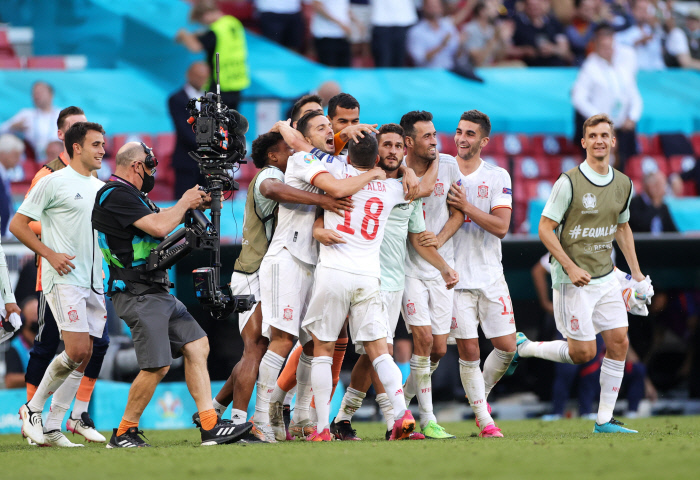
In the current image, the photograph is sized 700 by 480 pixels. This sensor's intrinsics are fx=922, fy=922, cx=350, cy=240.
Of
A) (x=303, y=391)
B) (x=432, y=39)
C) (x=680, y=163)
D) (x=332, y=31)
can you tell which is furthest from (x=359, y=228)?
(x=680, y=163)

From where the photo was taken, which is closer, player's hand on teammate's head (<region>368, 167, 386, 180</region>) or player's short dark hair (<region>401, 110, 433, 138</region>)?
player's hand on teammate's head (<region>368, 167, 386, 180</region>)

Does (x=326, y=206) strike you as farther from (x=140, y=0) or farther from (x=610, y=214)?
(x=140, y=0)

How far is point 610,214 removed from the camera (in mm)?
7316

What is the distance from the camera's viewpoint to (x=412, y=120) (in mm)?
7168

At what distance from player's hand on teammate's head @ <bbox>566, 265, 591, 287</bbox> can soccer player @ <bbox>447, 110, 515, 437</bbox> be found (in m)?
0.55

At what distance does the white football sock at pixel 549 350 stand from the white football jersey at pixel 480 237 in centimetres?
81

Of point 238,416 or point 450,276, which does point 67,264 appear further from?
point 450,276

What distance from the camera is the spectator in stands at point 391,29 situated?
15.3 metres

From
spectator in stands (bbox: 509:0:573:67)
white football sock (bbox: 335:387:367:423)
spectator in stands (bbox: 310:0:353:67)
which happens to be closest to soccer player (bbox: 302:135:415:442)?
white football sock (bbox: 335:387:367:423)

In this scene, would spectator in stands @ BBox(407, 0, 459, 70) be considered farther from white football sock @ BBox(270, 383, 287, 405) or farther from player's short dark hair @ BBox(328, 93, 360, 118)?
white football sock @ BBox(270, 383, 287, 405)

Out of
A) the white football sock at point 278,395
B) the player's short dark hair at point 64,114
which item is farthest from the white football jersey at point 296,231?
the player's short dark hair at point 64,114

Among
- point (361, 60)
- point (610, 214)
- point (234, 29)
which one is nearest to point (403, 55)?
point (361, 60)

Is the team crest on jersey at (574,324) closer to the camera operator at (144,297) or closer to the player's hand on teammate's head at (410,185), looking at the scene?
the player's hand on teammate's head at (410,185)

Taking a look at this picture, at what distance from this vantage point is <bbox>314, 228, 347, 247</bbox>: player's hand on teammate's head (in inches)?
251
